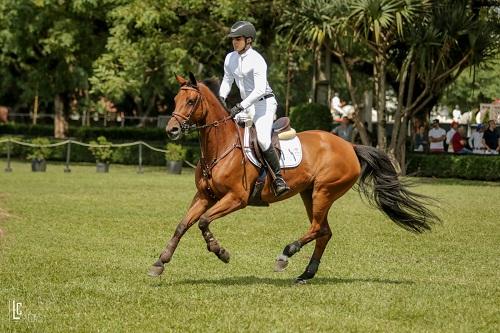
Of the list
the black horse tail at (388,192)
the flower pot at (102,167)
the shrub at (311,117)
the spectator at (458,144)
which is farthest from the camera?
the spectator at (458,144)

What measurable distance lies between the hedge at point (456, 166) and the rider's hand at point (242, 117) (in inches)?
909

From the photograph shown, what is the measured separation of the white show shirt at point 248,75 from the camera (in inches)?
440

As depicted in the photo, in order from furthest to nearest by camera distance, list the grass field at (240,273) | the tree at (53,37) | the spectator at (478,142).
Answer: the tree at (53,37) < the spectator at (478,142) < the grass field at (240,273)

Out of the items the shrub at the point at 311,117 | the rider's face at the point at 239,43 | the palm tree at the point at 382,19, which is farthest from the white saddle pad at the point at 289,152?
the shrub at the point at 311,117

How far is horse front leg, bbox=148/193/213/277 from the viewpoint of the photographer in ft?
34.8

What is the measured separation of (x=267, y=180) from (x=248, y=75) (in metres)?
1.27

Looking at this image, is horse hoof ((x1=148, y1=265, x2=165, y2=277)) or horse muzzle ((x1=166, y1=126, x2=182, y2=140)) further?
horse hoof ((x1=148, y1=265, x2=165, y2=277))

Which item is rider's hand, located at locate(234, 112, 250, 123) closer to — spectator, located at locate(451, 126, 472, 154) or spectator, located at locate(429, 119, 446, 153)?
spectator, located at locate(429, 119, 446, 153)

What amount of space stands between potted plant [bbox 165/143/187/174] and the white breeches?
81.1 ft

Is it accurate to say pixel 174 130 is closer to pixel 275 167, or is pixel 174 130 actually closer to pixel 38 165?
pixel 275 167

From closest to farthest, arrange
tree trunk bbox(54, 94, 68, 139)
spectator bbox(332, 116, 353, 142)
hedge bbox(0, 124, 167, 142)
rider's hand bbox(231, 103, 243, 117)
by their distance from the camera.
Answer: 1. rider's hand bbox(231, 103, 243, 117)
2. spectator bbox(332, 116, 353, 142)
3. hedge bbox(0, 124, 167, 142)
4. tree trunk bbox(54, 94, 68, 139)

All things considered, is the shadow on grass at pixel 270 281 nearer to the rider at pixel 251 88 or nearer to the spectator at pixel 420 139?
the rider at pixel 251 88

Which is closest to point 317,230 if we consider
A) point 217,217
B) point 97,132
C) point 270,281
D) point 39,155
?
point 270,281

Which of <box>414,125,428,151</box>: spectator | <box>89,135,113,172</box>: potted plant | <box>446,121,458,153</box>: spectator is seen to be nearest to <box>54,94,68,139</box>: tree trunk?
<box>89,135,113,172</box>: potted plant
